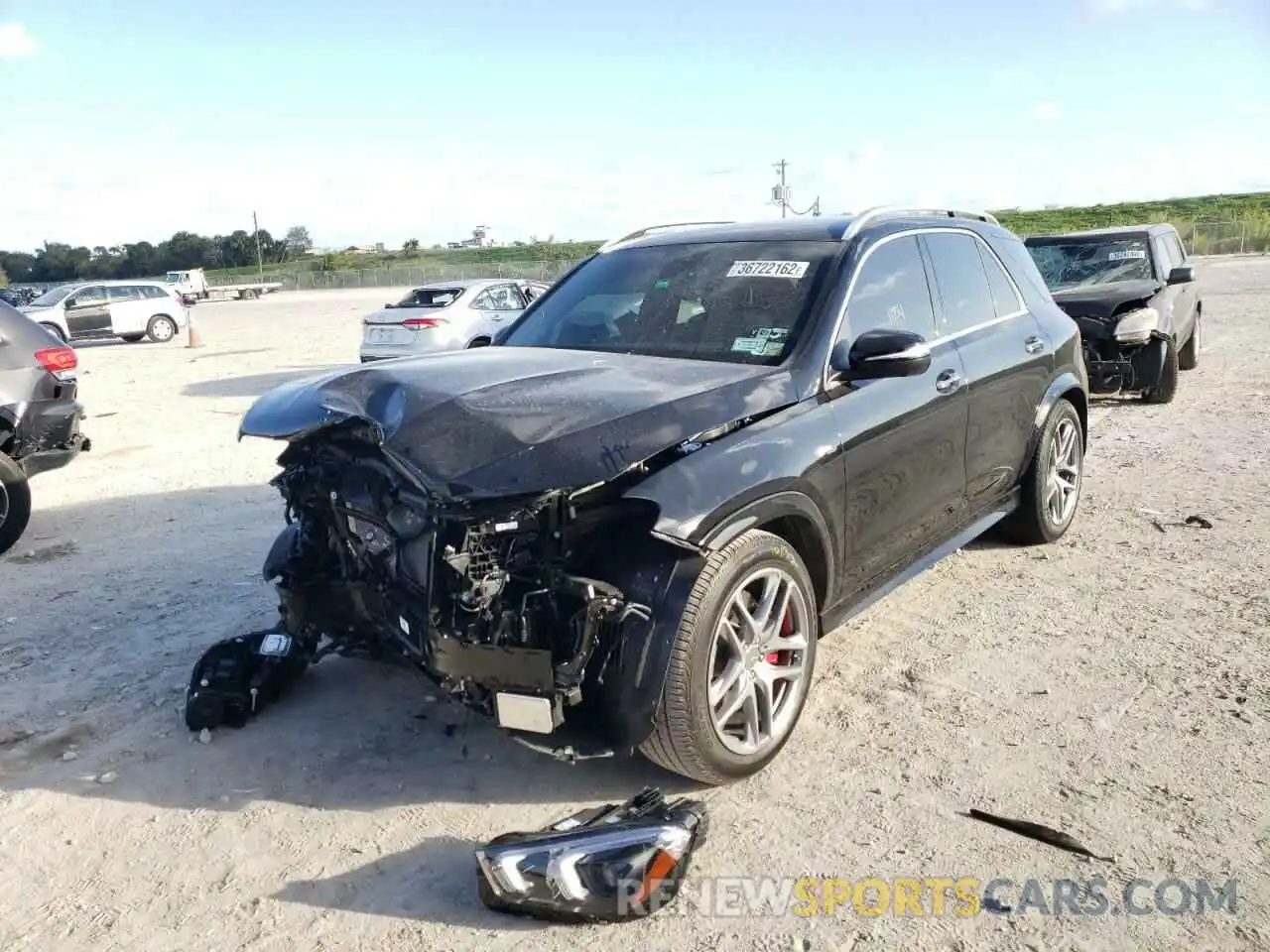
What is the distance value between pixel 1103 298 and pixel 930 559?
22.6ft

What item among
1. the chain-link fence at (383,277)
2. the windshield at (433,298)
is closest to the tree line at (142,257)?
the chain-link fence at (383,277)

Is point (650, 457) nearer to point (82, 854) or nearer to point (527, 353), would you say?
point (527, 353)

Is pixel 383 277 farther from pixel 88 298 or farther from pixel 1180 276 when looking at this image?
pixel 1180 276

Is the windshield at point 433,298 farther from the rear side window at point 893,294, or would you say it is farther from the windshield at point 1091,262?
the rear side window at point 893,294

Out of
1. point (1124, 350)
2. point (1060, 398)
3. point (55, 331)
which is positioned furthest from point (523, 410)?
point (55, 331)

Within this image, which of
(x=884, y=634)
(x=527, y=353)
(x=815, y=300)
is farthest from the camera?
(x=884, y=634)

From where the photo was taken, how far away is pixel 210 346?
22.6m

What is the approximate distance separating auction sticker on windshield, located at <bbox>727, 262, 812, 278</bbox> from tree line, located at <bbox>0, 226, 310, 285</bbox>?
10747 centimetres

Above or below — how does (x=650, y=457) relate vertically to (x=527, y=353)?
below

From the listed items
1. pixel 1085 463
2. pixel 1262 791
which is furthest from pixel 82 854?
pixel 1085 463

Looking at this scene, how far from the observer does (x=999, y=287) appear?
5.30 metres

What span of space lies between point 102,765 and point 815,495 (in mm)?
2795

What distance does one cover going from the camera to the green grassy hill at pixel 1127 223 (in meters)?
53.1

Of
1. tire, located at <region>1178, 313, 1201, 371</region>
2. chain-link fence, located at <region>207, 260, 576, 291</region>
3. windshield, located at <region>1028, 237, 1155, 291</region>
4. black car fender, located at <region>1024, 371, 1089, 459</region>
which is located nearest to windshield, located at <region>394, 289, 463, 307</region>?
windshield, located at <region>1028, 237, 1155, 291</region>
